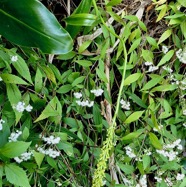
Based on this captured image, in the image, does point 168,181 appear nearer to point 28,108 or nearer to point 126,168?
point 126,168

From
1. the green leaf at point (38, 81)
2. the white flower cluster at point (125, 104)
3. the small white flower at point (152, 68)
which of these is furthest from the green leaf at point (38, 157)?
the small white flower at point (152, 68)

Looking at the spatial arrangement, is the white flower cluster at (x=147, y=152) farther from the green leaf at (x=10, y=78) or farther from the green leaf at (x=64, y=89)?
the green leaf at (x=10, y=78)

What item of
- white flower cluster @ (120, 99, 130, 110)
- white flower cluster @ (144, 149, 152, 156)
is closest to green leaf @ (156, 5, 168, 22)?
white flower cluster @ (120, 99, 130, 110)

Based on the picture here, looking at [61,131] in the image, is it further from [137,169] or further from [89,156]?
[137,169]

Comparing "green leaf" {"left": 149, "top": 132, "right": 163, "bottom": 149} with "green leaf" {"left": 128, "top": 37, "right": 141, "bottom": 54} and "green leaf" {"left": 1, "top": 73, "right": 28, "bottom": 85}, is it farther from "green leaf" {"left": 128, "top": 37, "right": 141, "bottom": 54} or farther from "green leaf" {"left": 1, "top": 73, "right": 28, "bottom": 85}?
"green leaf" {"left": 1, "top": 73, "right": 28, "bottom": 85}

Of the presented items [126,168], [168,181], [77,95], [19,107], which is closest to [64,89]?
[77,95]

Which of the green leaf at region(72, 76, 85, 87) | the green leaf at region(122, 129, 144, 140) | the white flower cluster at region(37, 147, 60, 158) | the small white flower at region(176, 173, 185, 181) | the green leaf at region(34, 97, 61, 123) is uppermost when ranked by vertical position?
the green leaf at region(72, 76, 85, 87)

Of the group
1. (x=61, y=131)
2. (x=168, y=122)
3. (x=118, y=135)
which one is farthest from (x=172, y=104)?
(x=61, y=131)
